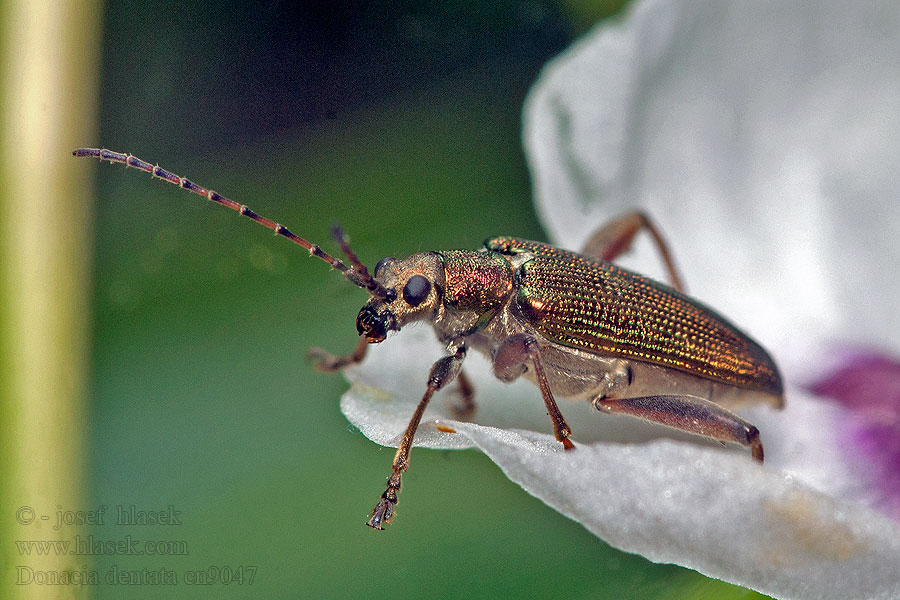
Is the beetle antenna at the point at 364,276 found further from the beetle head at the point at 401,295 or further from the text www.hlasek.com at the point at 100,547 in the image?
the text www.hlasek.com at the point at 100,547

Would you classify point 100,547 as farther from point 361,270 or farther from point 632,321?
point 632,321

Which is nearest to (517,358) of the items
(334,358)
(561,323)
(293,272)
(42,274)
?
(561,323)

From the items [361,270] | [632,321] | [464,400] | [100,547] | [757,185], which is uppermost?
[757,185]

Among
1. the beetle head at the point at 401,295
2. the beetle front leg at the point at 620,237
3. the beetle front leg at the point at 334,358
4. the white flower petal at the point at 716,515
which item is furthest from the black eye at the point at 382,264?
the white flower petal at the point at 716,515

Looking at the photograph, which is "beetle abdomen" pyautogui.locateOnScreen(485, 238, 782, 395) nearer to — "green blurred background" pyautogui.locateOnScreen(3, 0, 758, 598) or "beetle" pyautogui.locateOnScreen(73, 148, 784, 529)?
"beetle" pyautogui.locateOnScreen(73, 148, 784, 529)

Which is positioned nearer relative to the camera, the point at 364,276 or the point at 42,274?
the point at 42,274

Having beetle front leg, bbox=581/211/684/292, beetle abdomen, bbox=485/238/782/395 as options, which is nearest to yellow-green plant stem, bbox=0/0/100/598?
beetle abdomen, bbox=485/238/782/395
